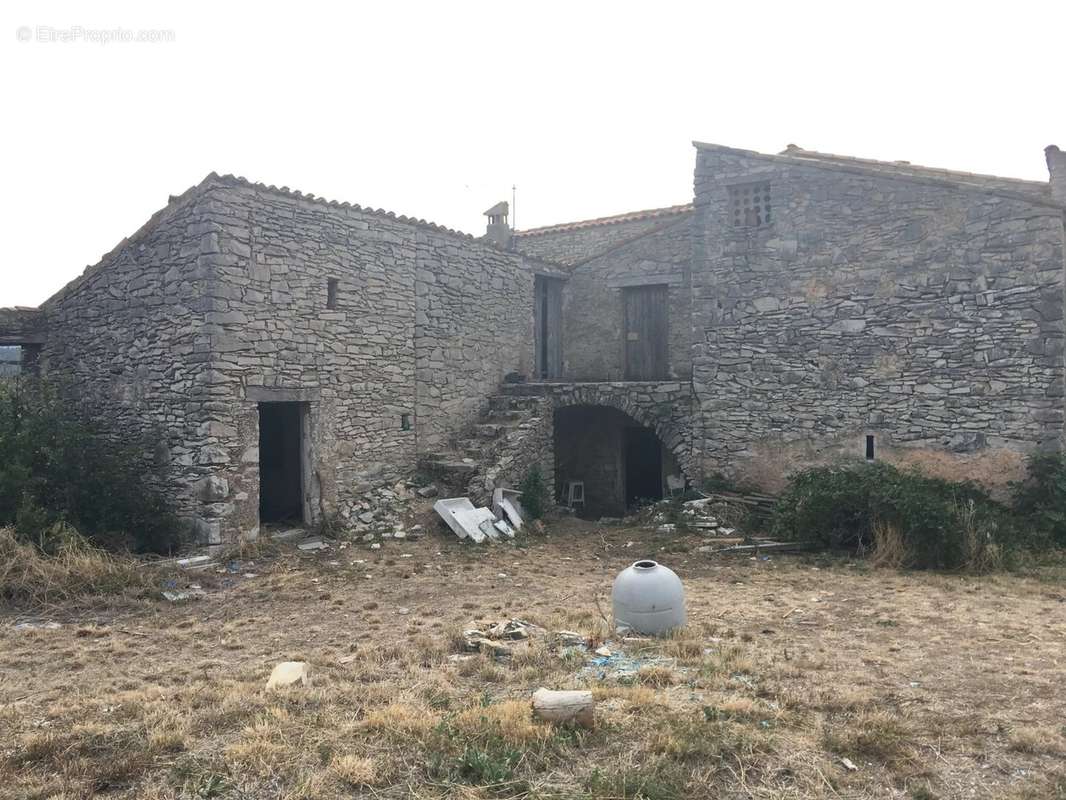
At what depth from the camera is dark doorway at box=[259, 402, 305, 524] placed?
481 inches

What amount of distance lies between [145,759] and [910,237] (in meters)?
11.1

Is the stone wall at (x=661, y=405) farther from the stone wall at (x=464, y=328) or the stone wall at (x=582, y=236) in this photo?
the stone wall at (x=582, y=236)

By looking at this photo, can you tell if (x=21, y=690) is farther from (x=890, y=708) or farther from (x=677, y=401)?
(x=677, y=401)

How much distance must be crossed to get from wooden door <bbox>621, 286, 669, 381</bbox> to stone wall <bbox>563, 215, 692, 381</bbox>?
13cm

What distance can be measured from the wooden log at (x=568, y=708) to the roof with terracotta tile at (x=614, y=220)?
1214 cm

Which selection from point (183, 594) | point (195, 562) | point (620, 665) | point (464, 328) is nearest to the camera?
point (620, 665)

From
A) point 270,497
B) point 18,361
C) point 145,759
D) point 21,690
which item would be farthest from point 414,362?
point 145,759

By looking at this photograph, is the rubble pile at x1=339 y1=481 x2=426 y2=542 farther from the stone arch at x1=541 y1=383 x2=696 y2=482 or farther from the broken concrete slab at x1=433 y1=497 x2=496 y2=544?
the stone arch at x1=541 y1=383 x2=696 y2=482

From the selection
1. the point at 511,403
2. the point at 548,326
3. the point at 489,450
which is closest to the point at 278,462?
the point at 489,450

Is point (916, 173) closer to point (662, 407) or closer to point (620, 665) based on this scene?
point (662, 407)

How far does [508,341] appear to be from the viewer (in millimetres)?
14375

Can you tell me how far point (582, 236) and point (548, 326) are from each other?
258cm

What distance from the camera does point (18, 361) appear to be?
11680mm

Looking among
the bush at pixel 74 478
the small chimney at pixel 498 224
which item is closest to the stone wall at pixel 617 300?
the small chimney at pixel 498 224
